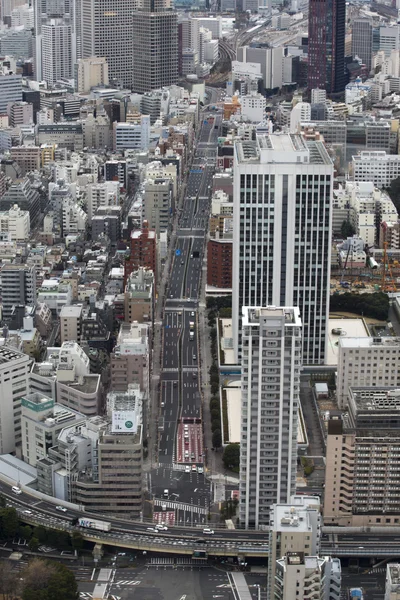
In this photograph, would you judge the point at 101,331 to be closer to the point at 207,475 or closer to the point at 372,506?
the point at 207,475

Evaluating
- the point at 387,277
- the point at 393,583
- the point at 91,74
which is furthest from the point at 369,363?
the point at 91,74

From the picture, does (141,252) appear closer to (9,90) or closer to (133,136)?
(133,136)

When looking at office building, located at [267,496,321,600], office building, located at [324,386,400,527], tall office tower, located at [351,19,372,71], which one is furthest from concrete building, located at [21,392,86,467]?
tall office tower, located at [351,19,372,71]

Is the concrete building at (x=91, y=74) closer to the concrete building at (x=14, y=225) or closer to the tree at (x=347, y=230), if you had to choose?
the concrete building at (x=14, y=225)

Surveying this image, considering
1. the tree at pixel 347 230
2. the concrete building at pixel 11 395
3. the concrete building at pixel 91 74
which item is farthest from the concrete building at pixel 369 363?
the concrete building at pixel 91 74

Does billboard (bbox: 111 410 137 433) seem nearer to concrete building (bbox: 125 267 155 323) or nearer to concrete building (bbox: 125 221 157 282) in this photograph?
concrete building (bbox: 125 267 155 323)
